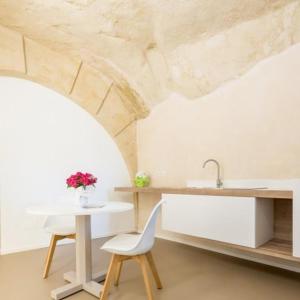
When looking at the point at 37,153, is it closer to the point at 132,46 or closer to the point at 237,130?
the point at 132,46

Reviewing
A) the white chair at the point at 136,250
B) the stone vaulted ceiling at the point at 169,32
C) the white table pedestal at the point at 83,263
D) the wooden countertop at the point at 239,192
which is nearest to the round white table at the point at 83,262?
the white table pedestal at the point at 83,263

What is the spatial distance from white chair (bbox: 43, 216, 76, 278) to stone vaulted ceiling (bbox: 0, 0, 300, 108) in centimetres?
223

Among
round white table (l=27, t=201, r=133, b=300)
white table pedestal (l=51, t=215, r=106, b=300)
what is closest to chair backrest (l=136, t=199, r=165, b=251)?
round white table (l=27, t=201, r=133, b=300)

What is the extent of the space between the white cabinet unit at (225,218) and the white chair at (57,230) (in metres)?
1.18

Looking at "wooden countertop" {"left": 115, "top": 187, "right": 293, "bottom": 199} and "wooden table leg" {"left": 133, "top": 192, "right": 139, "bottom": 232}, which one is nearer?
"wooden countertop" {"left": 115, "top": 187, "right": 293, "bottom": 199}

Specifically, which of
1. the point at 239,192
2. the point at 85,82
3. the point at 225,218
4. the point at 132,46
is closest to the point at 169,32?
the point at 132,46

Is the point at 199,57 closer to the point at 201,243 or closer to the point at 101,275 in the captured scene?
the point at 201,243

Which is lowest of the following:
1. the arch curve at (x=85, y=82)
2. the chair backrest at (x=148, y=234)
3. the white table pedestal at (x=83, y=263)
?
the white table pedestal at (x=83, y=263)

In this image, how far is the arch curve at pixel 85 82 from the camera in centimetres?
351

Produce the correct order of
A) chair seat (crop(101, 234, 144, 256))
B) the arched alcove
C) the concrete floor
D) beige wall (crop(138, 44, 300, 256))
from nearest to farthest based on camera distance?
chair seat (crop(101, 234, 144, 256)) < the concrete floor < beige wall (crop(138, 44, 300, 256)) < the arched alcove

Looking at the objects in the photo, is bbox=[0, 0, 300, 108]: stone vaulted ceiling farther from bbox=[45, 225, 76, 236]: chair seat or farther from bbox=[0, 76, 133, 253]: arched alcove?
bbox=[45, 225, 76, 236]: chair seat

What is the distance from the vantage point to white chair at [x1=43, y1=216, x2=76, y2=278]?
2.62m

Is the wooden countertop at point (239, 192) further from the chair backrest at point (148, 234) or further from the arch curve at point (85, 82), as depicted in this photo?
the arch curve at point (85, 82)

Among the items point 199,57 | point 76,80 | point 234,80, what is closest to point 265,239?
point 234,80
